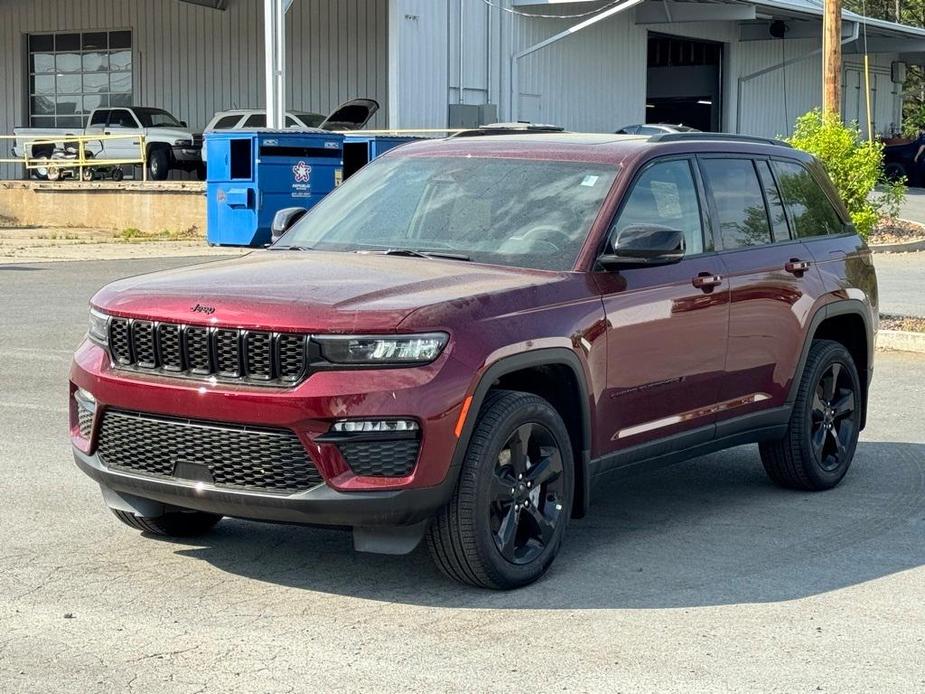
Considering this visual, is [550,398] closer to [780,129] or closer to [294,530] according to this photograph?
[294,530]

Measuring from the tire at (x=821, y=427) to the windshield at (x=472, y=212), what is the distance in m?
1.89

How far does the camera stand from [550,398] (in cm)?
614

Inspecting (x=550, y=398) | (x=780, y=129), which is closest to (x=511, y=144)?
(x=550, y=398)

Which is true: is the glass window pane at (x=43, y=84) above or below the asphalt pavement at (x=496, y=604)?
above

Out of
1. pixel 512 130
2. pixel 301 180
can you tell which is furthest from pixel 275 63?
pixel 512 130

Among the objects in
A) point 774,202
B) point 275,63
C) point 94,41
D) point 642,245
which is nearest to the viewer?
point 642,245

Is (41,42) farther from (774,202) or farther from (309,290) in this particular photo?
(309,290)

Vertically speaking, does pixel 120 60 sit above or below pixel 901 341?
above

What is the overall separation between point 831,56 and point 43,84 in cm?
3051

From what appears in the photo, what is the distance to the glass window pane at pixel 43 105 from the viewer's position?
1767 inches

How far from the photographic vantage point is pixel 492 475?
558 centimetres

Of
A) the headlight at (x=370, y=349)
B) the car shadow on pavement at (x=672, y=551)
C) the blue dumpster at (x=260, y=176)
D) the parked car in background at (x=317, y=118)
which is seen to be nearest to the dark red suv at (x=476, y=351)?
the headlight at (x=370, y=349)

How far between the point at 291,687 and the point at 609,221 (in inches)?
104

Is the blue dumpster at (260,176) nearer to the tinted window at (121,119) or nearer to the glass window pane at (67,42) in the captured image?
the tinted window at (121,119)
